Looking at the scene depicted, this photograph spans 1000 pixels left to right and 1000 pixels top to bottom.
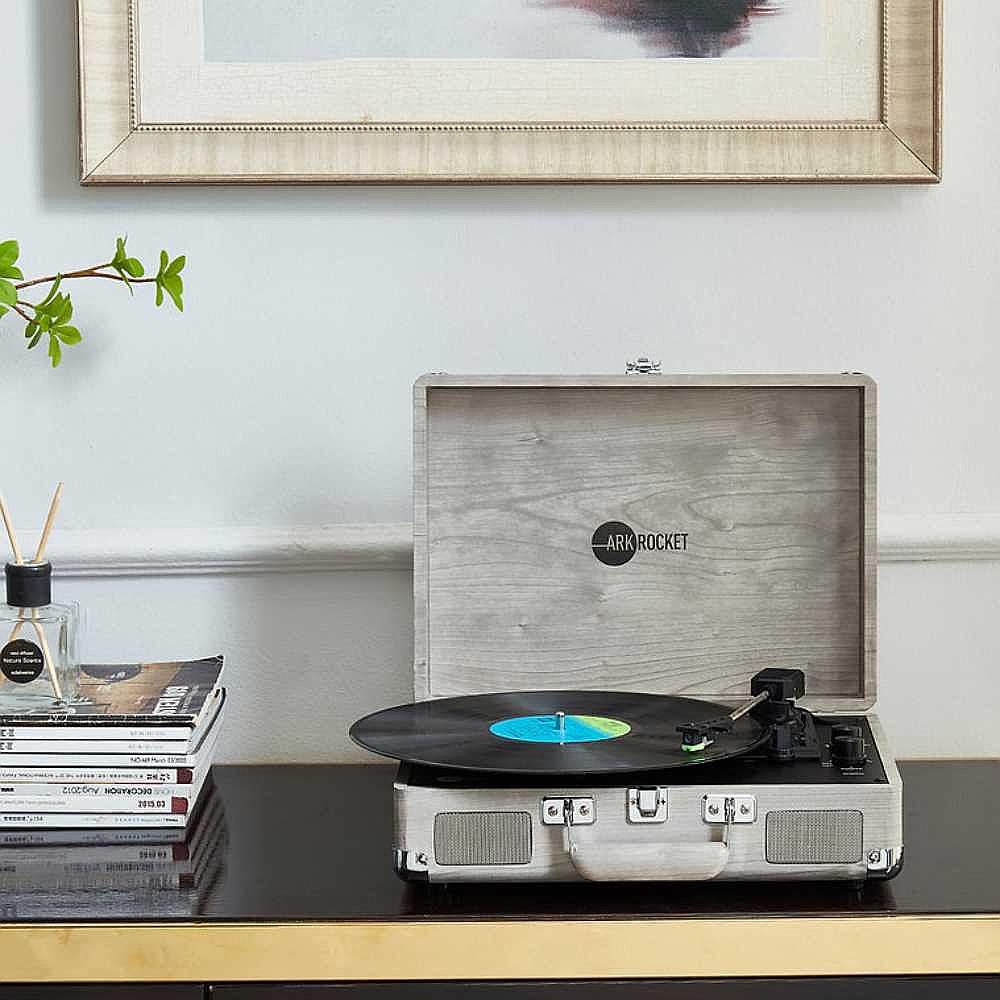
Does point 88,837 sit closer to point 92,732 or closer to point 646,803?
point 92,732

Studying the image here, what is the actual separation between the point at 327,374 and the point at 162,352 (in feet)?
0.59

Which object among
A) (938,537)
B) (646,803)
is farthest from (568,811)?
(938,537)

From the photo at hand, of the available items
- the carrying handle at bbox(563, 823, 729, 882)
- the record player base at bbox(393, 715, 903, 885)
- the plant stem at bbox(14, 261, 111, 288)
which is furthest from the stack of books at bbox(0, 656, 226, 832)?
the plant stem at bbox(14, 261, 111, 288)

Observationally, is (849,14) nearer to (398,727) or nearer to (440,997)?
(398,727)

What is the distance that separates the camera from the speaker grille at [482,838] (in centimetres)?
103

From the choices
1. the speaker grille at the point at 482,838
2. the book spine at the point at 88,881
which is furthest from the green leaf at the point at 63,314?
the speaker grille at the point at 482,838

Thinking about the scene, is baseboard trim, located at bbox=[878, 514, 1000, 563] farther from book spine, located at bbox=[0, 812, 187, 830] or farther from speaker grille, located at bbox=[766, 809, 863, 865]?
book spine, located at bbox=[0, 812, 187, 830]

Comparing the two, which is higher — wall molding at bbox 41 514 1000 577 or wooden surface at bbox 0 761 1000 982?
wall molding at bbox 41 514 1000 577

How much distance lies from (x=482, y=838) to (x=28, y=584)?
0.48m

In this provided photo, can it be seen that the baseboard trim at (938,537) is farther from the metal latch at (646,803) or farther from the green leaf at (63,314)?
the green leaf at (63,314)

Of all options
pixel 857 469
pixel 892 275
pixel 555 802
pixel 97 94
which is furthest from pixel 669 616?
pixel 97 94

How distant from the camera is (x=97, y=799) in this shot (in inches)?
45.8

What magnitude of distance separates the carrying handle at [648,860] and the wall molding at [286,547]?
52 centimetres

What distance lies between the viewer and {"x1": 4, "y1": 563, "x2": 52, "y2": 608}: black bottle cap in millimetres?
1215
